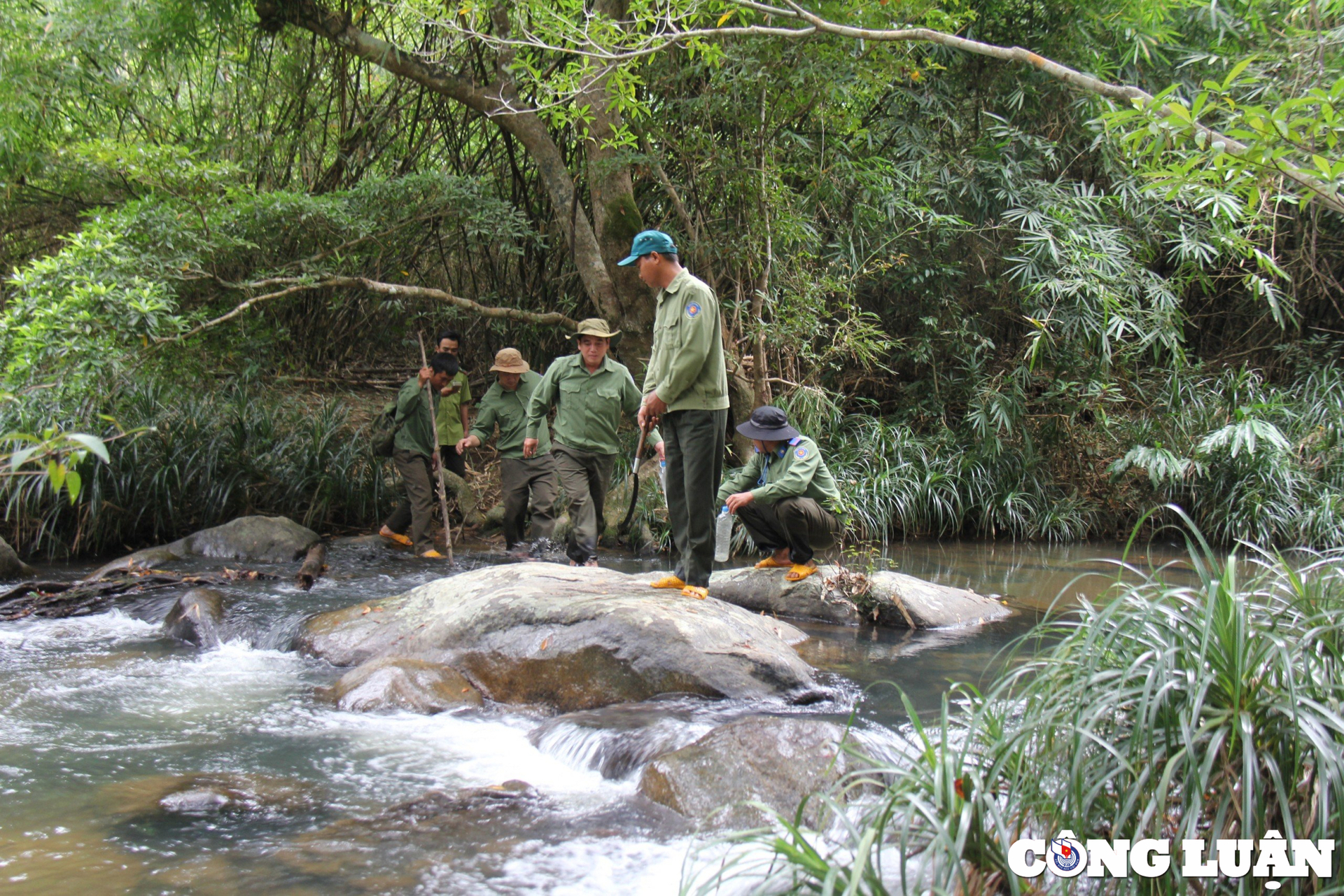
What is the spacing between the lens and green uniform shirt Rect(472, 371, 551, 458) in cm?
775

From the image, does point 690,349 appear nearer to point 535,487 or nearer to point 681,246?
point 535,487

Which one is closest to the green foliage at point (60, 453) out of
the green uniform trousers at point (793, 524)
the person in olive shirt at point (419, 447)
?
the green uniform trousers at point (793, 524)

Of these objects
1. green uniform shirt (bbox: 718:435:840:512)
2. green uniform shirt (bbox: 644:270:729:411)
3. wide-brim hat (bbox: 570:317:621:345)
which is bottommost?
green uniform shirt (bbox: 718:435:840:512)

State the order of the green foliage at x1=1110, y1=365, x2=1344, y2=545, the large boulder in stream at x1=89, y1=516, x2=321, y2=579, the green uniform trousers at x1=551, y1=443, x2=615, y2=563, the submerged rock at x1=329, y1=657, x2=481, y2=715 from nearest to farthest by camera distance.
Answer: the submerged rock at x1=329, y1=657, x2=481, y2=715 → the green uniform trousers at x1=551, y1=443, x2=615, y2=563 → the large boulder in stream at x1=89, y1=516, x2=321, y2=579 → the green foliage at x1=1110, y1=365, x2=1344, y2=545

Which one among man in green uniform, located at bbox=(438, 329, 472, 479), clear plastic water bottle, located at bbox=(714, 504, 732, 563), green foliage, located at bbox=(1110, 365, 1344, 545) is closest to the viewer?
clear plastic water bottle, located at bbox=(714, 504, 732, 563)

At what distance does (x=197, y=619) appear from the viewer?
18.1 ft

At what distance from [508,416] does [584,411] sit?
113 centimetres

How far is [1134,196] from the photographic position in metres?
9.78

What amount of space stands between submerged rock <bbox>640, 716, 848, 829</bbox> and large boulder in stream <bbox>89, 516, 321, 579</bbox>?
17.8ft

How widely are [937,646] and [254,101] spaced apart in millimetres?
9001

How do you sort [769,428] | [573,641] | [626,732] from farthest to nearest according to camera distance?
[769,428]
[573,641]
[626,732]

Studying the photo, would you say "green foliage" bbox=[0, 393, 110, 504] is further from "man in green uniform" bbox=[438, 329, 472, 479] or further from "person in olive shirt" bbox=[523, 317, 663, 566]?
"man in green uniform" bbox=[438, 329, 472, 479]

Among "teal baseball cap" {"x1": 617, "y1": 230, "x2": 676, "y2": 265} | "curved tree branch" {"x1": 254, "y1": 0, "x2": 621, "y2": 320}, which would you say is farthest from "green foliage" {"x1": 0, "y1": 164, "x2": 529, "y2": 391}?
"teal baseball cap" {"x1": 617, "y1": 230, "x2": 676, "y2": 265}

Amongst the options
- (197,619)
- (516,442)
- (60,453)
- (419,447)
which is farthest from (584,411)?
(60,453)
